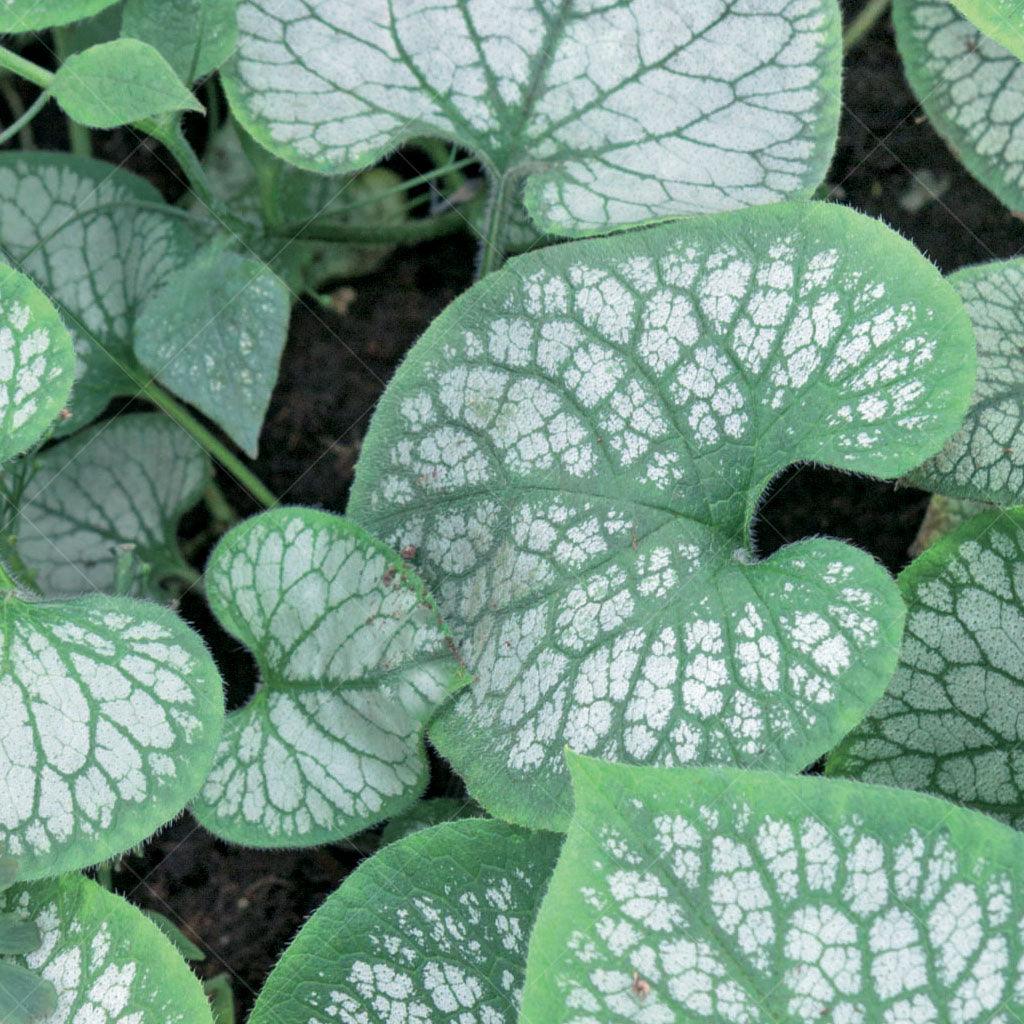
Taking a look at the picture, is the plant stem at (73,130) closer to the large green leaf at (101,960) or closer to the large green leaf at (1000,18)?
the large green leaf at (101,960)

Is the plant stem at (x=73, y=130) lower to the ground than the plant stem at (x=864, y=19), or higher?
higher

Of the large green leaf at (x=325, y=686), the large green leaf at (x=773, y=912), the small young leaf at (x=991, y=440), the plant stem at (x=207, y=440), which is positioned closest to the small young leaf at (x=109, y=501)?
the plant stem at (x=207, y=440)

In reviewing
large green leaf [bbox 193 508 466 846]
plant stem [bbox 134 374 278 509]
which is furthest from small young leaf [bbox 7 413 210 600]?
large green leaf [bbox 193 508 466 846]

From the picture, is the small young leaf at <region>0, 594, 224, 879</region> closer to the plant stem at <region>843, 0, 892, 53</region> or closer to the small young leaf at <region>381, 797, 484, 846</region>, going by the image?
the small young leaf at <region>381, 797, 484, 846</region>

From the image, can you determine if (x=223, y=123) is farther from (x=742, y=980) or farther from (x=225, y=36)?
(x=742, y=980)

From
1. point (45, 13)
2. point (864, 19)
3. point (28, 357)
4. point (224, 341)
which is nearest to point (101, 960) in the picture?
point (28, 357)

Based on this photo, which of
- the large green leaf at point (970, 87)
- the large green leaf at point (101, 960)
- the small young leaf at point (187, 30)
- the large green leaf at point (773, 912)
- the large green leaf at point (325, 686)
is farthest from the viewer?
the large green leaf at point (970, 87)

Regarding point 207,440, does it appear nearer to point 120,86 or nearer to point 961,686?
point 120,86
